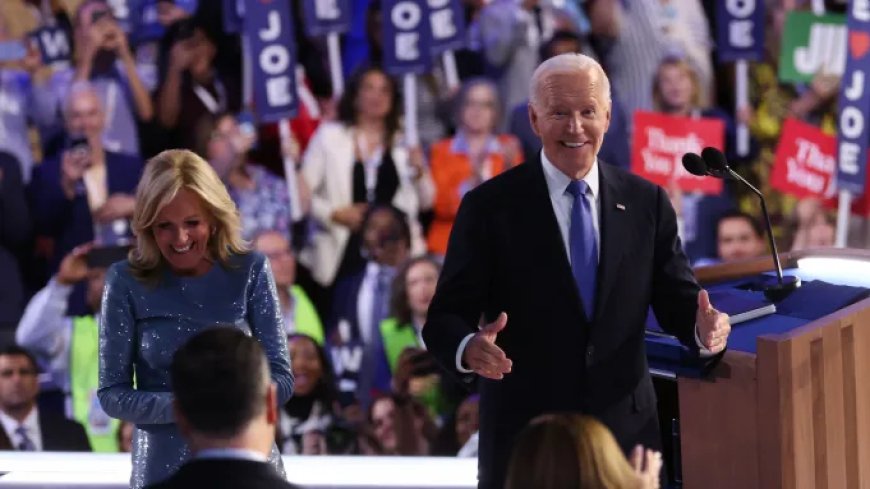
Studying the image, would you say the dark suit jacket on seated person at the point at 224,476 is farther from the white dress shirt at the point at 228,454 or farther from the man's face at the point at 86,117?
the man's face at the point at 86,117

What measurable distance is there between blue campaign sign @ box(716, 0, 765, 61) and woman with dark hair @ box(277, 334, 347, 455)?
197 centimetres

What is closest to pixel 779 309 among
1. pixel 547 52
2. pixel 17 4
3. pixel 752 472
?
pixel 752 472

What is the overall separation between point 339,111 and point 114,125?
878 mm

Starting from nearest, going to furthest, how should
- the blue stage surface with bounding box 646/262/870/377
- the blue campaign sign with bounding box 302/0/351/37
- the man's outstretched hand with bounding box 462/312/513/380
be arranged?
1. the man's outstretched hand with bounding box 462/312/513/380
2. the blue stage surface with bounding box 646/262/870/377
3. the blue campaign sign with bounding box 302/0/351/37

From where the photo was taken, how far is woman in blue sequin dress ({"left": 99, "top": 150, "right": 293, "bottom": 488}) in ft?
8.21

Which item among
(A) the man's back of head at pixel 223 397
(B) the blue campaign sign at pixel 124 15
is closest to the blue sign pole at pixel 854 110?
(B) the blue campaign sign at pixel 124 15

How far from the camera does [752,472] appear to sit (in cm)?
247

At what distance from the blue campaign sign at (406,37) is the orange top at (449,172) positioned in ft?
1.04

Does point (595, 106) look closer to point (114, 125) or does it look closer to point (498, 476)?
point (498, 476)

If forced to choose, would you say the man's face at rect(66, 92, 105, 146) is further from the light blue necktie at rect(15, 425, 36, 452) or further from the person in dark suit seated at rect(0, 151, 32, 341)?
the light blue necktie at rect(15, 425, 36, 452)

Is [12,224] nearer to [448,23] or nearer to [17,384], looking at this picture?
[17,384]

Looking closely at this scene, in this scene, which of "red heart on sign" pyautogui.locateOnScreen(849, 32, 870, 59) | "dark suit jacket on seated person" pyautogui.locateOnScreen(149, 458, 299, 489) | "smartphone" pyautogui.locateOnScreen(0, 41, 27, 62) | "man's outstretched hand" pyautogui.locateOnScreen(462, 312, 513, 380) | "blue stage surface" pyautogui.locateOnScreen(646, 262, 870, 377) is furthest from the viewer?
"smartphone" pyautogui.locateOnScreen(0, 41, 27, 62)

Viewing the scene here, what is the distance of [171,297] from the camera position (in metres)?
2.59

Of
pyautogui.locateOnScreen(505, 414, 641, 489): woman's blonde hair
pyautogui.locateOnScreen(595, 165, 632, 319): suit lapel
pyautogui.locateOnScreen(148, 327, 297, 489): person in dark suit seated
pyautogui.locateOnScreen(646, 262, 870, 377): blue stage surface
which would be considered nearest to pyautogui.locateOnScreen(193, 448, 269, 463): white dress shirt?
pyautogui.locateOnScreen(148, 327, 297, 489): person in dark suit seated
